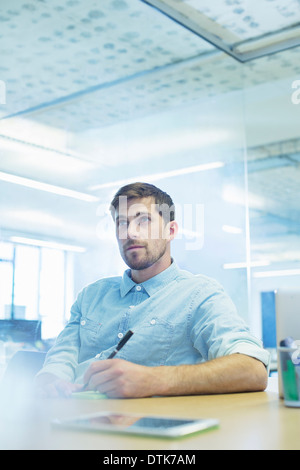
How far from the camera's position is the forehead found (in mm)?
1837

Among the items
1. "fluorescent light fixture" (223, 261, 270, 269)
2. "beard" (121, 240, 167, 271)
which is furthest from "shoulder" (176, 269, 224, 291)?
"fluorescent light fixture" (223, 261, 270, 269)

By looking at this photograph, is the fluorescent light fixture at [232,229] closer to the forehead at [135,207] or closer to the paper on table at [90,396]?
the forehead at [135,207]

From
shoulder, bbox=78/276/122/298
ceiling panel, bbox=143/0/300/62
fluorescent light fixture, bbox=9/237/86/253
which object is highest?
ceiling panel, bbox=143/0/300/62

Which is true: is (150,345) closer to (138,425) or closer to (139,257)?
(139,257)

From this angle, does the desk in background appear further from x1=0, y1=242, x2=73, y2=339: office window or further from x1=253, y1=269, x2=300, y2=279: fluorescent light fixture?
x1=253, y1=269, x2=300, y2=279: fluorescent light fixture

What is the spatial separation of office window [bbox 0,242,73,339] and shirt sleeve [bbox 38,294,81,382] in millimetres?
1908

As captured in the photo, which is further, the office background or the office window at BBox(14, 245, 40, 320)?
the office window at BBox(14, 245, 40, 320)

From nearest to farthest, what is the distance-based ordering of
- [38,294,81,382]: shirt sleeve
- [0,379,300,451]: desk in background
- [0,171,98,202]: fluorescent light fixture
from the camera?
[0,379,300,451]: desk in background < [38,294,81,382]: shirt sleeve < [0,171,98,202]: fluorescent light fixture

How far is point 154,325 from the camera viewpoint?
1.61 metres

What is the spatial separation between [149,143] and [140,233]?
2550mm

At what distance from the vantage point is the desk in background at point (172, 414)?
27.0 inches
